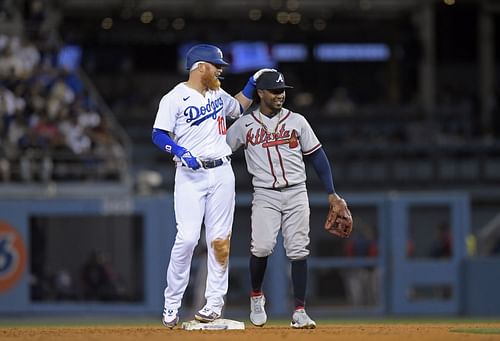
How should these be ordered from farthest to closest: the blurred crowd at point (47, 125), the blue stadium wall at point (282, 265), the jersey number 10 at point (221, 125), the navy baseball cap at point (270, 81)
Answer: the blurred crowd at point (47, 125), the blue stadium wall at point (282, 265), the navy baseball cap at point (270, 81), the jersey number 10 at point (221, 125)

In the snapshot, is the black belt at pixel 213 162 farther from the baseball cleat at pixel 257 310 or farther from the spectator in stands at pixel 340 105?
the spectator in stands at pixel 340 105

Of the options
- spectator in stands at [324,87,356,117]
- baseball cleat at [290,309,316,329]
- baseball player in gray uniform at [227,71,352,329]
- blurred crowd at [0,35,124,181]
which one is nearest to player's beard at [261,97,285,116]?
baseball player in gray uniform at [227,71,352,329]

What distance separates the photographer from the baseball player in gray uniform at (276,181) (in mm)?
8906

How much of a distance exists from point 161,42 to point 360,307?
469 inches

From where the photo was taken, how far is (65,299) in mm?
18219

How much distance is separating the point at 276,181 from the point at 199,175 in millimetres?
661

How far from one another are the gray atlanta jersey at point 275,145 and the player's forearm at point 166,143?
66cm

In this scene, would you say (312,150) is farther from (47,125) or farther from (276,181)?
(47,125)

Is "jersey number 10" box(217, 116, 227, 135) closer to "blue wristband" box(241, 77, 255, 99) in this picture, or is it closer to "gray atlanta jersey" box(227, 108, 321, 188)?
"gray atlanta jersey" box(227, 108, 321, 188)

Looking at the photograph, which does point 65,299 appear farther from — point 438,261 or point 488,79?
point 488,79

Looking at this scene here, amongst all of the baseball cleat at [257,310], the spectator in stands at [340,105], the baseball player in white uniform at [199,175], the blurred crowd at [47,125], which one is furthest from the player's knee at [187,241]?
the spectator in stands at [340,105]

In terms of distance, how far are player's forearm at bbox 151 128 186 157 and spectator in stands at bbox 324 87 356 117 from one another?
17253 mm

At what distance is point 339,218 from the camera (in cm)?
916

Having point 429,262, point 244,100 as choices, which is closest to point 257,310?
point 244,100
